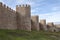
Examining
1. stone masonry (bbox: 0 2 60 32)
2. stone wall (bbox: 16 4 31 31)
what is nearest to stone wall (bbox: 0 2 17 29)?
stone masonry (bbox: 0 2 60 32)

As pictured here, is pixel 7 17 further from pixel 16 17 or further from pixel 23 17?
pixel 23 17

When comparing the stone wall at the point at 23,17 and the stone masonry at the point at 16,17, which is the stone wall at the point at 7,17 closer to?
the stone masonry at the point at 16,17

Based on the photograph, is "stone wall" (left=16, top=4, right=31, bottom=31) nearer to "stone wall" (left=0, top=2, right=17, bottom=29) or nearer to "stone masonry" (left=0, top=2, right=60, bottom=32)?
"stone masonry" (left=0, top=2, right=60, bottom=32)

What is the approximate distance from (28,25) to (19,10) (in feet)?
8.99

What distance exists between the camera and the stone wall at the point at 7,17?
2280cm

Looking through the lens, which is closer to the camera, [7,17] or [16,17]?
[7,17]

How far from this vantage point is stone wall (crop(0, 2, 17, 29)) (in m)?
22.8

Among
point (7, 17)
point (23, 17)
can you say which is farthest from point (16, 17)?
point (7, 17)

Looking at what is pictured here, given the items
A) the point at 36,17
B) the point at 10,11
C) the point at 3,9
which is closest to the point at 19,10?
the point at 10,11

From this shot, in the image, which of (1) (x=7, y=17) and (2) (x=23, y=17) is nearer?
(1) (x=7, y=17)

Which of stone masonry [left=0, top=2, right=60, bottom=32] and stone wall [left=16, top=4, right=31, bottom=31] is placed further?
stone wall [left=16, top=4, right=31, bottom=31]

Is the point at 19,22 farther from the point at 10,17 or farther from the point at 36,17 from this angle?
the point at 36,17

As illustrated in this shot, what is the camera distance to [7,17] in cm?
2419

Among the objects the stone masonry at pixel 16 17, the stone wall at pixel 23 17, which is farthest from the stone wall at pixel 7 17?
the stone wall at pixel 23 17
